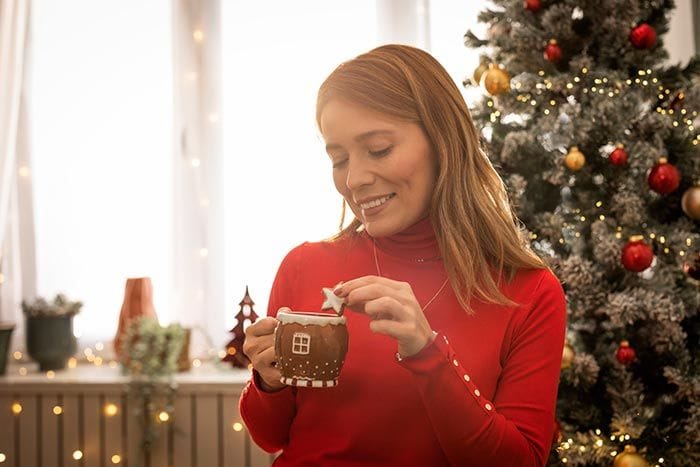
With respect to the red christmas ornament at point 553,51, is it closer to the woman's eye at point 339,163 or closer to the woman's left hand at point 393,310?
the woman's eye at point 339,163

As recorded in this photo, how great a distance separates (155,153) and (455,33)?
131 centimetres

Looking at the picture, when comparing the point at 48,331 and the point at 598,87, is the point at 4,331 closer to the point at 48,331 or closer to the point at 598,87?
the point at 48,331

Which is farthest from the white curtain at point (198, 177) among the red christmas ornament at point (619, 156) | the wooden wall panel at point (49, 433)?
the red christmas ornament at point (619, 156)

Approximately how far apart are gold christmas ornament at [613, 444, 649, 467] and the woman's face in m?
1.20

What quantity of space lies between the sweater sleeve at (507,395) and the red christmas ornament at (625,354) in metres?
0.89

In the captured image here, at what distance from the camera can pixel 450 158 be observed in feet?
3.99

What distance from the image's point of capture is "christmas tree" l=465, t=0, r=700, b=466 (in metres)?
2.04

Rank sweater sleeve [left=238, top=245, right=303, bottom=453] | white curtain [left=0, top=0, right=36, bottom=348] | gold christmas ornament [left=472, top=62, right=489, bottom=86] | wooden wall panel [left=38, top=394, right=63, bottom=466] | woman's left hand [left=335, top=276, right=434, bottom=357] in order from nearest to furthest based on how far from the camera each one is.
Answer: woman's left hand [left=335, top=276, right=434, bottom=357]
sweater sleeve [left=238, top=245, right=303, bottom=453]
gold christmas ornament [left=472, top=62, right=489, bottom=86]
wooden wall panel [left=38, top=394, right=63, bottom=466]
white curtain [left=0, top=0, right=36, bottom=348]

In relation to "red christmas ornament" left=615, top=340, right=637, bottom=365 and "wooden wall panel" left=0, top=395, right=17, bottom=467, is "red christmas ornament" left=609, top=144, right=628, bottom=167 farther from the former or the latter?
"wooden wall panel" left=0, top=395, right=17, bottom=467

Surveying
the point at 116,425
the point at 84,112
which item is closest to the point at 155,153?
the point at 84,112

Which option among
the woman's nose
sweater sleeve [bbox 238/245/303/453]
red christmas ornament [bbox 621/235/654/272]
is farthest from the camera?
red christmas ornament [bbox 621/235/654/272]

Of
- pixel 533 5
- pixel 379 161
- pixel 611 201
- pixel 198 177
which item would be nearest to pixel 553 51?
pixel 533 5

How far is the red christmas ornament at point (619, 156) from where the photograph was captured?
2047 mm

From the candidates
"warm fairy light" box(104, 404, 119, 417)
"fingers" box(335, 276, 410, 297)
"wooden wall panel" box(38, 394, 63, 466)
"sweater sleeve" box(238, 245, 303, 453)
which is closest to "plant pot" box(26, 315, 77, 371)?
"wooden wall panel" box(38, 394, 63, 466)
